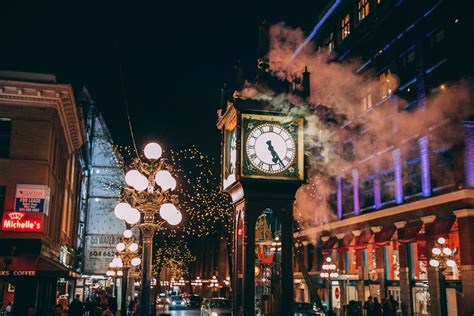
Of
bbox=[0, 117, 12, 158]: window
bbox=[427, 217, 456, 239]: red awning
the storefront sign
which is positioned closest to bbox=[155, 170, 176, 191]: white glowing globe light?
the storefront sign

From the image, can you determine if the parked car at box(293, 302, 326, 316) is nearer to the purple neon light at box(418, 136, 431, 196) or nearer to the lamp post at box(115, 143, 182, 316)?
the purple neon light at box(418, 136, 431, 196)

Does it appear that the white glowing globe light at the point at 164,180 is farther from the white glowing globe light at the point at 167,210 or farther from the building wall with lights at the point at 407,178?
the building wall with lights at the point at 407,178

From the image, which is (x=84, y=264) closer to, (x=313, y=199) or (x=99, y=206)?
(x=99, y=206)

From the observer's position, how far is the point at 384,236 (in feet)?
117

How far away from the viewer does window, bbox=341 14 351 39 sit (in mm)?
42219

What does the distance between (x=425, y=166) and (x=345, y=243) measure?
12.2 metres

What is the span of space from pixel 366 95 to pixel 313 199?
13290 millimetres

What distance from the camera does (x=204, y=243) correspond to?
93.1m

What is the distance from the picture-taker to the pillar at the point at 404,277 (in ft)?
109

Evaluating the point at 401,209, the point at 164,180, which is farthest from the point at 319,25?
the point at 164,180

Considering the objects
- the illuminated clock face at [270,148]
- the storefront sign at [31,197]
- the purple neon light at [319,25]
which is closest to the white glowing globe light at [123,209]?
the illuminated clock face at [270,148]

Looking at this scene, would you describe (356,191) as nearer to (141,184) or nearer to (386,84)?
(386,84)

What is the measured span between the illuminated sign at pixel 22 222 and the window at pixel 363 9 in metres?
25.9

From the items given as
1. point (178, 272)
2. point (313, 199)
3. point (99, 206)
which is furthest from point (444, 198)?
point (178, 272)
